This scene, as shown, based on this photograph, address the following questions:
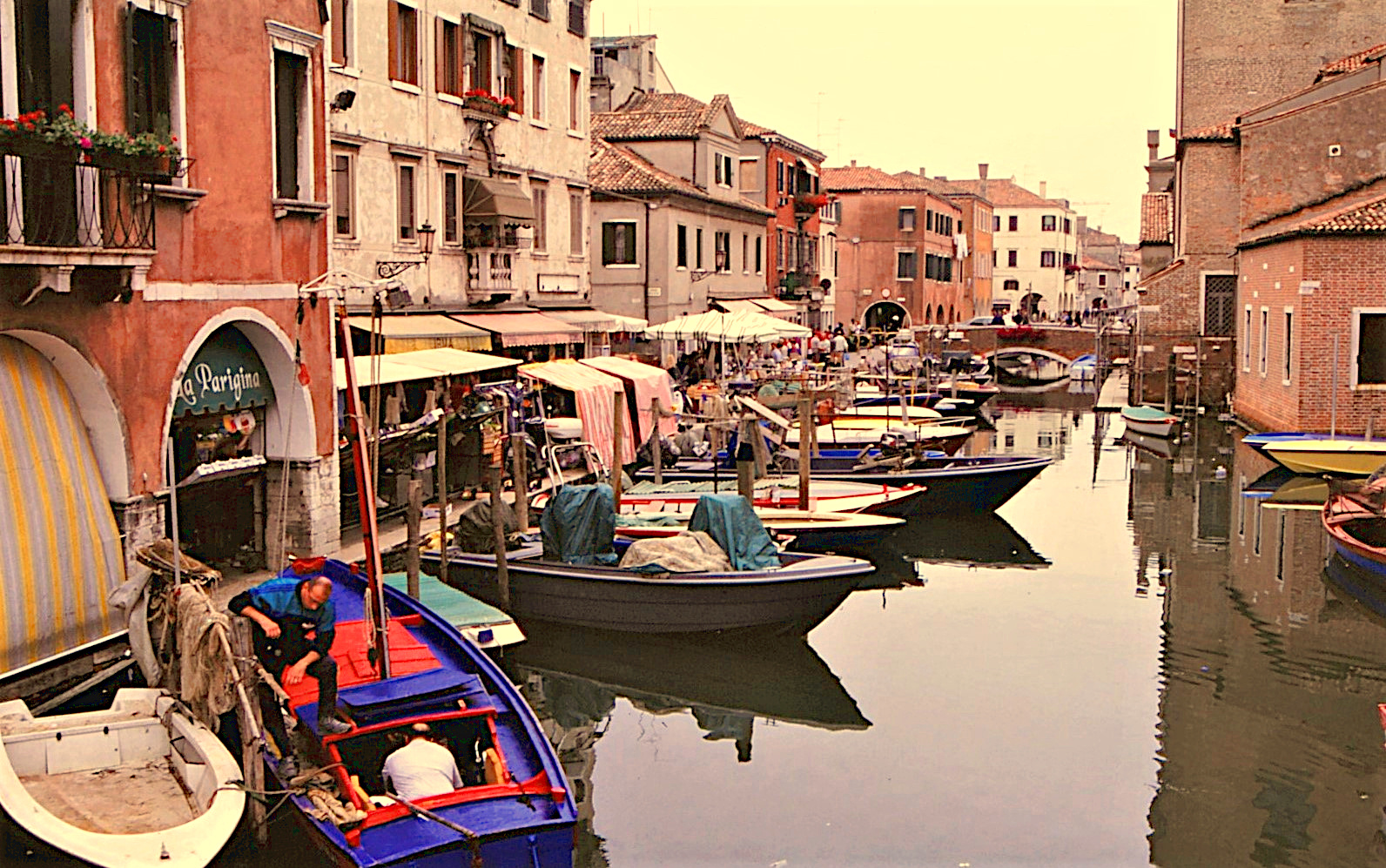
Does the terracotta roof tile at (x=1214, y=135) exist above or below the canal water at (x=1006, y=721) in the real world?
above

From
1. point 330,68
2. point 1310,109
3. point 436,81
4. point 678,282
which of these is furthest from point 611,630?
point 1310,109

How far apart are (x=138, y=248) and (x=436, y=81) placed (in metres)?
12.3

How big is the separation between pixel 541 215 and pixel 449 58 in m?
4.28

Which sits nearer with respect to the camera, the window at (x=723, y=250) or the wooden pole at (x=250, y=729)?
the wooden pole at (x=250, y=729)

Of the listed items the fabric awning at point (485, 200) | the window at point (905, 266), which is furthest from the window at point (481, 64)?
the window at point (905, 266)

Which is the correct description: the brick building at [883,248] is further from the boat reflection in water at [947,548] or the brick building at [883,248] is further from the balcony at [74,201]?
the balcony at [74,201]

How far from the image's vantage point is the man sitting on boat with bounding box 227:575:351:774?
10.1 meters

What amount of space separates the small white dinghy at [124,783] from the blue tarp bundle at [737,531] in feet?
22.5

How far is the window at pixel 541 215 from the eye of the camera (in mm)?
27203

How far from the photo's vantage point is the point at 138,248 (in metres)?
11.6

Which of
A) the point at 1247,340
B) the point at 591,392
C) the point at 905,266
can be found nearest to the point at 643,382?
the point at 591,392

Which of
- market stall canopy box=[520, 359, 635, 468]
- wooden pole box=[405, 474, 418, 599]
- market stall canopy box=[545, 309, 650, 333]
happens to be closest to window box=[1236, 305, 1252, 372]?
market stall canopy box=[545, 309, 650, 333]

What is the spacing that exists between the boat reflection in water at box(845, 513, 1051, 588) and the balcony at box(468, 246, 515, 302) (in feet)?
26.0

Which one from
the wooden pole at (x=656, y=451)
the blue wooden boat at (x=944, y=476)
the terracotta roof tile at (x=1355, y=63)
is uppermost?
the terracotta roof tile at (x=1355, y=63)
